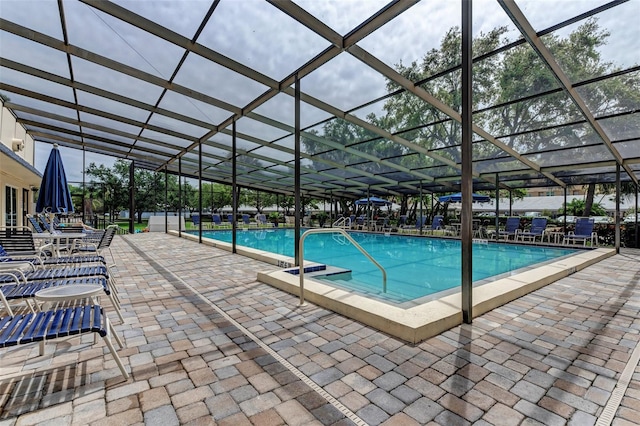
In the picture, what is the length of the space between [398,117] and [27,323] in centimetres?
715

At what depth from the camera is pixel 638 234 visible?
1007cm

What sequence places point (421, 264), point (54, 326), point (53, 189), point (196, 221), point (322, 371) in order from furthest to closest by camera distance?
point (196, 221)
point (421, 264)
point (53, 189)
point (322, 371)
point (54, 326)

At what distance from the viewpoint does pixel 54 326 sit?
1.91 m

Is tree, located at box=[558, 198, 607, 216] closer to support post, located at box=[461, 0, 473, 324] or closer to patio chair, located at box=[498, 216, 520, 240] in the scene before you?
patio chair, located at box=[498, 216, 520, 240]

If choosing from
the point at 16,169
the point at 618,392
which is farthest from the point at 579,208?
the point at 16,169

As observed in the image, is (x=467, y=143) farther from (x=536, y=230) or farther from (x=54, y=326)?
(x=536, y=230)

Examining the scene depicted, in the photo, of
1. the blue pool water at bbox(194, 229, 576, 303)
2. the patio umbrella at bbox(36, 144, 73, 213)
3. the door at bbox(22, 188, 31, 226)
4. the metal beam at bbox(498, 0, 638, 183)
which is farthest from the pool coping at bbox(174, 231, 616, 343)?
the door at bbox(22, 188, 31, 226)

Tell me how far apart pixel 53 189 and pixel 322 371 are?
6147 mm

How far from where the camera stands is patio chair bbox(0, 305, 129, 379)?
1.75 metres

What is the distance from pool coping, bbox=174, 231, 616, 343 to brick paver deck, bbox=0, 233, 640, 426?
0.11 meters

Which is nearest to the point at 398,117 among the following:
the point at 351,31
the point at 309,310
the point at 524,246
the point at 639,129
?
the point at 351,31

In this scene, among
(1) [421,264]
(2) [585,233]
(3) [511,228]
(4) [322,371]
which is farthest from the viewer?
(3) [511,228]

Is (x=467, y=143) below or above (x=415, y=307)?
above

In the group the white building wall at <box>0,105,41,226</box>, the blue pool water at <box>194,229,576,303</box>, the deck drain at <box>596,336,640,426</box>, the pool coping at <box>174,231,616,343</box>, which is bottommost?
the blue pool water at <box>194,229,576,303</box>
